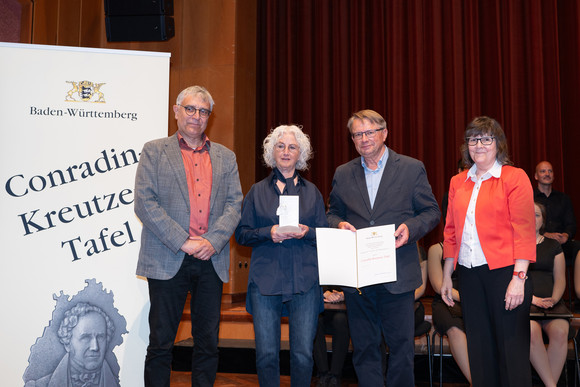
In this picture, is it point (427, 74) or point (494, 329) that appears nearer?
point (494, 329)

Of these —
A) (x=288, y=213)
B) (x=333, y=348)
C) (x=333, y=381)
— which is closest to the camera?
(x=288, y=213)

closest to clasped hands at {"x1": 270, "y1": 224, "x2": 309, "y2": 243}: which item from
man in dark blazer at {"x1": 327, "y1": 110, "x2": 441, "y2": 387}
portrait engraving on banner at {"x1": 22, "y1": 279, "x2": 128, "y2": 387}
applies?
man in dark blazer at {"x1": 327, "y1": 110, "x2": 441, "y2": 387}

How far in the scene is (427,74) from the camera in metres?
6.74

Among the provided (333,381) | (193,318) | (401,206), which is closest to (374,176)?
(401,206)

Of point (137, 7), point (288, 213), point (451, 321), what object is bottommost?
point (451, 321)

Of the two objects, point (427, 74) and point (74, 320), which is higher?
point (427, 74)

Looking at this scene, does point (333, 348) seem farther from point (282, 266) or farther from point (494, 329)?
point (494, 329)

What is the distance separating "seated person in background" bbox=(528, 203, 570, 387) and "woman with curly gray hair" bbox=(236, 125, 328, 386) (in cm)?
173

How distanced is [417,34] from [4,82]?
5.09 metres

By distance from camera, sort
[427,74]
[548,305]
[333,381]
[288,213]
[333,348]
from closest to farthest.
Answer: [288,213] < [548,305] < [333,381] < [333,348] < [427,74]

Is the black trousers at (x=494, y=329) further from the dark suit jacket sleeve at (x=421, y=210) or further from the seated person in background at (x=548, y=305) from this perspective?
the seated person in background at (x=548, y=305)

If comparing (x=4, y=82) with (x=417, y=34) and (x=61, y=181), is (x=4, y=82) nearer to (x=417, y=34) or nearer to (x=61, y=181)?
(x=61, y=181)

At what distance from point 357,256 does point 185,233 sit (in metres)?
0.89

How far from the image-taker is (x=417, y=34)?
668 cm
